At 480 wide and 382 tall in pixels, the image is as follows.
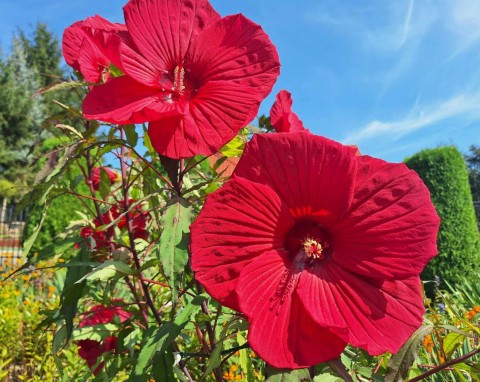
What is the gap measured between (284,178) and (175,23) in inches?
13.6

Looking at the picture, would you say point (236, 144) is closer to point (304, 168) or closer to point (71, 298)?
point (304, 168)

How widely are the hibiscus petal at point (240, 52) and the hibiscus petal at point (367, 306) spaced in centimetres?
32

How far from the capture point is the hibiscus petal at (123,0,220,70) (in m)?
0.77

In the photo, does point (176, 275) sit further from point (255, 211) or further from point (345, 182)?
point (345, 182)

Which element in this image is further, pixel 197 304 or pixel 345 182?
pixel 197 304

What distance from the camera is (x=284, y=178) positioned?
676 mm

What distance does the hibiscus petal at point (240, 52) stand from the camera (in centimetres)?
76

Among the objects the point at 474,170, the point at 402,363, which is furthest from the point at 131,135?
the point at 474,170

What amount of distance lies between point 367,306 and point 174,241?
12.4 inches

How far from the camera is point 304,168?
2.18ft

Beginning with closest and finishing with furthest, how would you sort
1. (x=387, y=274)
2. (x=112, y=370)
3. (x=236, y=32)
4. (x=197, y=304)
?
(x=387, y=274), (x=236, y=32), (x=197, y=304), (x=112, y=370)

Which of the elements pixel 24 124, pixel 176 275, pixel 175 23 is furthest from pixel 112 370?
pixel 24 124

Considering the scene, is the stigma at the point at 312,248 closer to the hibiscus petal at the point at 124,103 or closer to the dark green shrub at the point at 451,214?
the hibiscus petal at the point at 124,103

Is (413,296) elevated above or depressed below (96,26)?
below
